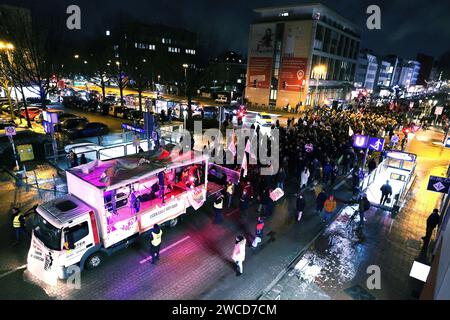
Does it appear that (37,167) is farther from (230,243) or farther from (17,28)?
(17,28)

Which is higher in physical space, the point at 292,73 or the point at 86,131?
the point at 292,73

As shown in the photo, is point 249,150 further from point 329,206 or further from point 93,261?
point 93,261

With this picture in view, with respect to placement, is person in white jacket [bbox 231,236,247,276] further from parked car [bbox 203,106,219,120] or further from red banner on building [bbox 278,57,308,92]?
red banner on building [bbox 278,57,308,92]

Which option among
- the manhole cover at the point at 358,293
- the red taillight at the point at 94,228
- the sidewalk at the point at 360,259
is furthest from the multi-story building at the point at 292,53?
the red taillight at the point at 94,228

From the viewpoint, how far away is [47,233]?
778cm

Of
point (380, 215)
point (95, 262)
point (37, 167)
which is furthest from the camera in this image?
point (37, 167)

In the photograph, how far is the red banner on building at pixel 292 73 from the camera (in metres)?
51.1

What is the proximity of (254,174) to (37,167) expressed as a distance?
13.1m

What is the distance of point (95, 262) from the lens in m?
8.64

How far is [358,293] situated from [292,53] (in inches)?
1981

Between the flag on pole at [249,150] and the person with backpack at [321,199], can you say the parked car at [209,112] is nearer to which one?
the flag on pole at [249,150]

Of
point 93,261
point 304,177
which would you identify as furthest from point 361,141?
point 93,261

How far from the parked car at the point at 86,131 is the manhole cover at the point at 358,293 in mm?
23005
